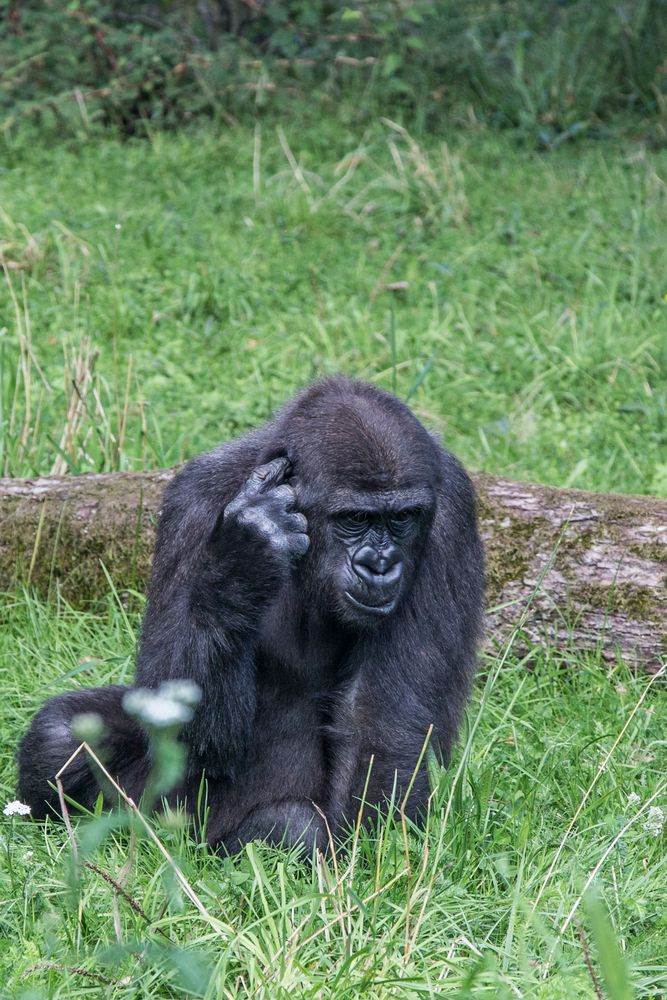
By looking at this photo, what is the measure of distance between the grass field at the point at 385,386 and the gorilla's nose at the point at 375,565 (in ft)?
1.73

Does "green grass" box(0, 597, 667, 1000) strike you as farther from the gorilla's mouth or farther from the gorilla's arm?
the gorilla's mouth

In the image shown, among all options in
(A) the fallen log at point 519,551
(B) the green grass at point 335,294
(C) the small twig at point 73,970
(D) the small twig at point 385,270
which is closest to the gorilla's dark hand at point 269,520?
(C) the small twig at point 73,970

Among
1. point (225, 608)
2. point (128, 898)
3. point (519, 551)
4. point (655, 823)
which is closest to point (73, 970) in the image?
point (128, 898)

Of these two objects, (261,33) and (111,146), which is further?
(261,33)

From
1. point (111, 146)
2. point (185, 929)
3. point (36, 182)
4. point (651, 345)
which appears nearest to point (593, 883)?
point (185, 929)

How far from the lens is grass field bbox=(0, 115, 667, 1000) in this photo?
2.90 m

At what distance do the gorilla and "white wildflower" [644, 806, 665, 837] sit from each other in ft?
2.14

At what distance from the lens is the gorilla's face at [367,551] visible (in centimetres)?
344

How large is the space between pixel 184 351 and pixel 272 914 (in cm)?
474

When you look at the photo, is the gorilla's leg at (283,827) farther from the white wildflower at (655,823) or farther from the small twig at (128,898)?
the white wildflower at (655,823)

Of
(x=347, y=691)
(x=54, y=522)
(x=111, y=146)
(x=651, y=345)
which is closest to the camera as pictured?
(x=347, y=691)

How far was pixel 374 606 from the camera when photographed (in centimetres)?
350

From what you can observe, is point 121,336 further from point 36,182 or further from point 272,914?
point 272,914

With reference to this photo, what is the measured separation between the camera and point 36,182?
30.5ft
